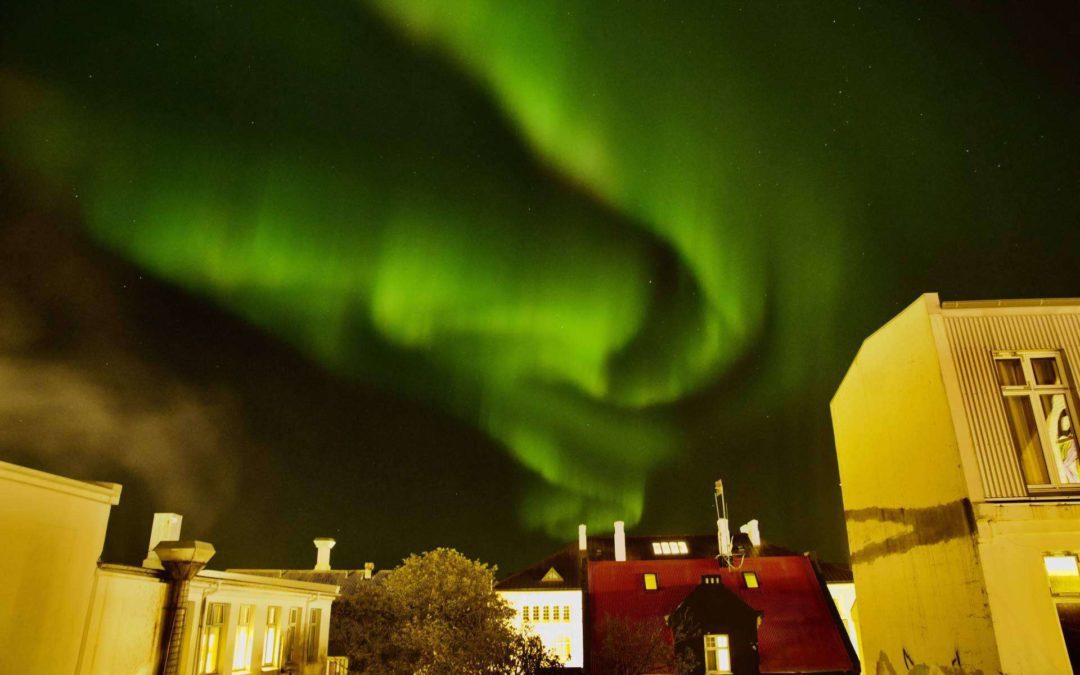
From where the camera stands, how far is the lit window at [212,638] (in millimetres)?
17297

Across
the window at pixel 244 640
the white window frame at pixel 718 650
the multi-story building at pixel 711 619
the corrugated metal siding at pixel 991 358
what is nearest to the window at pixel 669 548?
the multi-story building at pixel 711 619

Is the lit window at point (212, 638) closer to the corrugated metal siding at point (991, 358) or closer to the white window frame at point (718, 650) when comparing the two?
the corrugated metal siding at point (991, 358)

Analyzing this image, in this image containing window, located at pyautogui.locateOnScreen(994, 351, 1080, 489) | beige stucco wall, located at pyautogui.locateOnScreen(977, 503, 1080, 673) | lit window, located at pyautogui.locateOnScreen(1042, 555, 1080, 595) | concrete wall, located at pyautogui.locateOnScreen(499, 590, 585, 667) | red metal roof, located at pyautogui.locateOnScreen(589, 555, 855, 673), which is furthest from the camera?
concrete wall, located at pyautogui.locateOnScreen(499, 590, 585, 667)

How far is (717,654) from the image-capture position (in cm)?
2978

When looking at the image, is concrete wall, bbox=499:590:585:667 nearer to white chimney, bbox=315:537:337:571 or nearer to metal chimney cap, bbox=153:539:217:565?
white chimney, bbox=315:537:337:571

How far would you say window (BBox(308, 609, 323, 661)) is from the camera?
23328 mm

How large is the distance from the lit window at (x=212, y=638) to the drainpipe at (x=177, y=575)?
3.14 metres

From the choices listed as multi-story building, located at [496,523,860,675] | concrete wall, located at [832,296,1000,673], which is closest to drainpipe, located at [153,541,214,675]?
multi-story building, located at [496,523,860,675]

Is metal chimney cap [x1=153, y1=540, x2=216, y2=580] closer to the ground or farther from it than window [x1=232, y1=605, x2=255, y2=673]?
farther from it

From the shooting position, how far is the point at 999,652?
12.0 metres

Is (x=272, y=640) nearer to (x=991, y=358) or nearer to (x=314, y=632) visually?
(x=314, y=632)

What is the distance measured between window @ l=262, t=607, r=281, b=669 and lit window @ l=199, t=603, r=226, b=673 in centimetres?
222

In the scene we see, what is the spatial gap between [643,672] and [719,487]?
12.8m

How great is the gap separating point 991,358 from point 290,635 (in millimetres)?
20104
